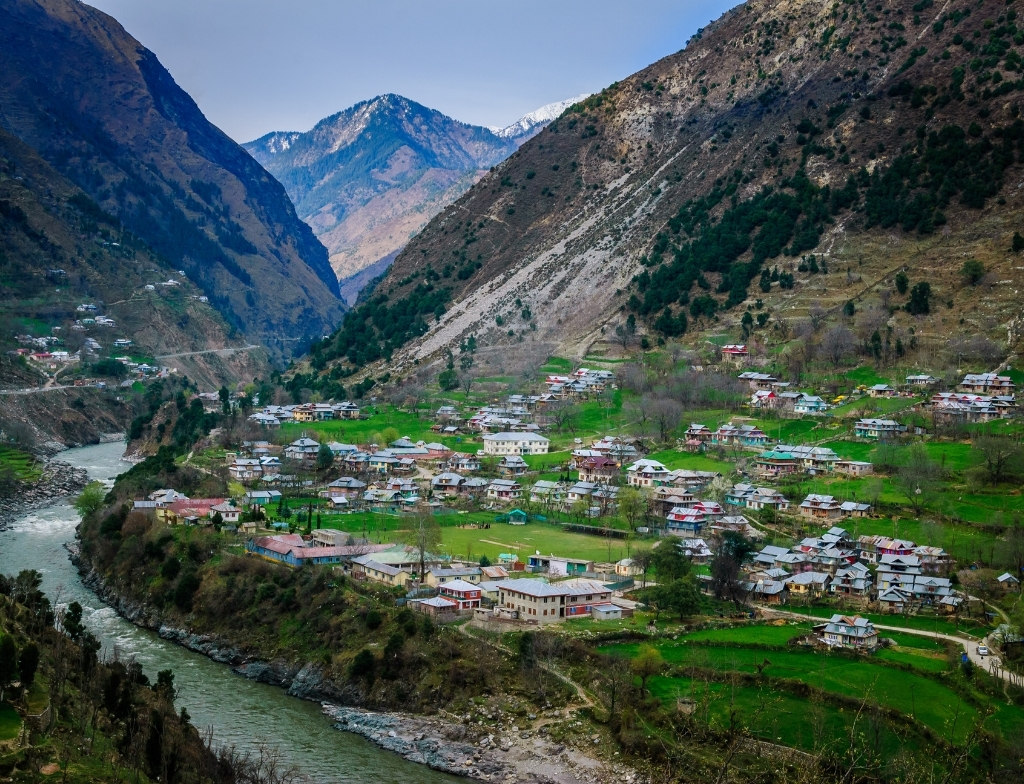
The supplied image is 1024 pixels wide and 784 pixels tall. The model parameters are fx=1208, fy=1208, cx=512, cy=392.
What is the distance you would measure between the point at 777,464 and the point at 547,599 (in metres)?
21.1

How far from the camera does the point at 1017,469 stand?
51.0 meters

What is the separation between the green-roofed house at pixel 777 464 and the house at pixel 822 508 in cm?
551

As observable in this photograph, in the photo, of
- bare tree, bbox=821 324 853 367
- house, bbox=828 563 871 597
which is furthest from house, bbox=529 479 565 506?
bare tree, bbox=821 324 853 367

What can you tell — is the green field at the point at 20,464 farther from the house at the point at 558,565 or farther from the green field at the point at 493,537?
the house at the point at 558,565

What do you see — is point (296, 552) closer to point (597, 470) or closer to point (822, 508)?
point (597, 470)

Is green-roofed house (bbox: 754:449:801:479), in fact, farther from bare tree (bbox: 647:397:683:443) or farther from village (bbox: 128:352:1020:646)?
bare tree (bbox: 647:397:683:443)

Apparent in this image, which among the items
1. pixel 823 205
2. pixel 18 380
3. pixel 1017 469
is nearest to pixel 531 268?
pixel 823 205

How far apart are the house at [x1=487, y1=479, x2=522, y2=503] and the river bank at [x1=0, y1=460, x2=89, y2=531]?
25.4 meters

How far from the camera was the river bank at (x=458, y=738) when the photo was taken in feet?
105

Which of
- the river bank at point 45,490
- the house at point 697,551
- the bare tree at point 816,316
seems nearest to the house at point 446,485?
the house at point 697,551

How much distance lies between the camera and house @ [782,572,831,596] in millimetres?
43156

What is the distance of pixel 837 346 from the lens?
73.3 metres

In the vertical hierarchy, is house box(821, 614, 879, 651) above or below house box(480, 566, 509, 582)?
below

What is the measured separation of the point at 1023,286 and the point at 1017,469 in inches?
1009
